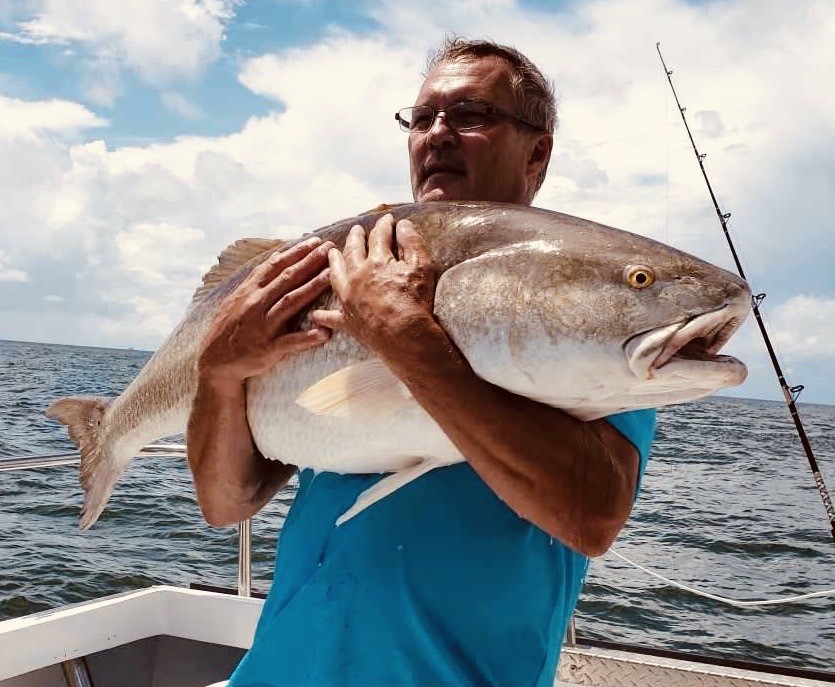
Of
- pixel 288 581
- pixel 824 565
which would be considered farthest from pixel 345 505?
pixel 824 565

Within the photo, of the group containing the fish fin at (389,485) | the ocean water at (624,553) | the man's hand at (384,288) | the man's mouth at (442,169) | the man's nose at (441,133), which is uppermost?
the man's nose at (441,133)

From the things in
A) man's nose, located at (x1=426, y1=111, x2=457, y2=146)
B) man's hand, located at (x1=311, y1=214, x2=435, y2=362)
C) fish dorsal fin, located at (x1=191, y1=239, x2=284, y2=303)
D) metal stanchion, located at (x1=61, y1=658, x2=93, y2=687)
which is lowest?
metal stanchion, located at (x1=61, y1=658, x2=93, y2=687)

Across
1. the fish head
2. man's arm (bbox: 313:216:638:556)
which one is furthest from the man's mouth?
man's arm (bbox: 313:216:638:556)

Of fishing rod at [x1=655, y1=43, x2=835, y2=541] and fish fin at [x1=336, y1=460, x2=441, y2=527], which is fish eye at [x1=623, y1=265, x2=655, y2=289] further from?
fishing rod at [x1=655, y1=43, x2=835, y2=541]

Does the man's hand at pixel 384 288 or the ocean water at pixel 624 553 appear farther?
the ocean water at pixel 624 553

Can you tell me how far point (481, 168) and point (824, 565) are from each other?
50.2 ft

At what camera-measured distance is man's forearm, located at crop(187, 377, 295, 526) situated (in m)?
2.24

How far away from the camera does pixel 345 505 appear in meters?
2.03

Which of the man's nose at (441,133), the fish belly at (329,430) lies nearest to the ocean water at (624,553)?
the fish belly at (329,430)

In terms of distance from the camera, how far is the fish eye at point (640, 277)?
1.66 m

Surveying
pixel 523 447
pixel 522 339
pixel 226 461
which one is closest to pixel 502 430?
pixel 523 447

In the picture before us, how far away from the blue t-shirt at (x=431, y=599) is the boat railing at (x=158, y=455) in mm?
2149

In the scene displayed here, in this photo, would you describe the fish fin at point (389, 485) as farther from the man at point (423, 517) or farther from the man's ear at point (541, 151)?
the man's ear at point (541, 151)

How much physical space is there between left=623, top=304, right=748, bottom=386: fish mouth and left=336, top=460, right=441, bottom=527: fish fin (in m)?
0.50
